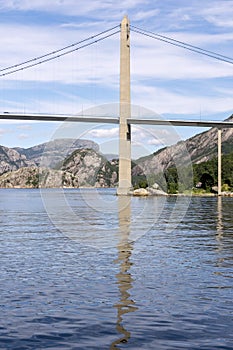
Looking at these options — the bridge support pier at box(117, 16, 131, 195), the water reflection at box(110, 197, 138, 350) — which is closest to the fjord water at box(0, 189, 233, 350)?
the water reflection at box(110, 197, 138, 350)

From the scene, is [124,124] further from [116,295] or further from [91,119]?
[116,295]

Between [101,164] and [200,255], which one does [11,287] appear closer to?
[200,255]

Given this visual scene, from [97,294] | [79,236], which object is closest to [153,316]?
[97,294]

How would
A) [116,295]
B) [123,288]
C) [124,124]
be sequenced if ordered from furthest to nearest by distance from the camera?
[124,124] < [123,288] < [116,295]

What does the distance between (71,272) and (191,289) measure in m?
3.61

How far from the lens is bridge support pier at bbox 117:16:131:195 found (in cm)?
8269

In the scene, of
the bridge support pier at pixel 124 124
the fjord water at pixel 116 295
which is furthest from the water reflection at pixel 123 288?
the bridge support pier at pixel 124 124

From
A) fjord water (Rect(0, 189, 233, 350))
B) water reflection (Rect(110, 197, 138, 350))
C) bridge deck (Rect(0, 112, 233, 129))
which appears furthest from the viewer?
bridge deck (Rect(0, 112, 233, 129))

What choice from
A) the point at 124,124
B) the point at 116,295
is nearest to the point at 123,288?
the point at 116,295

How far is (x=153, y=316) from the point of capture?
10.6m

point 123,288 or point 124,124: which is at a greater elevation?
point 124,124

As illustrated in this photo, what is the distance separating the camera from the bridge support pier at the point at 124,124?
82.7 meters

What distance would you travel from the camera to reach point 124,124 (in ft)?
276

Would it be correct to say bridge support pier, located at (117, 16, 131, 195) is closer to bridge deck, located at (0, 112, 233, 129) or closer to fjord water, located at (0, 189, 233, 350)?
bridge deck, located at (0, 112, 233, 129)
